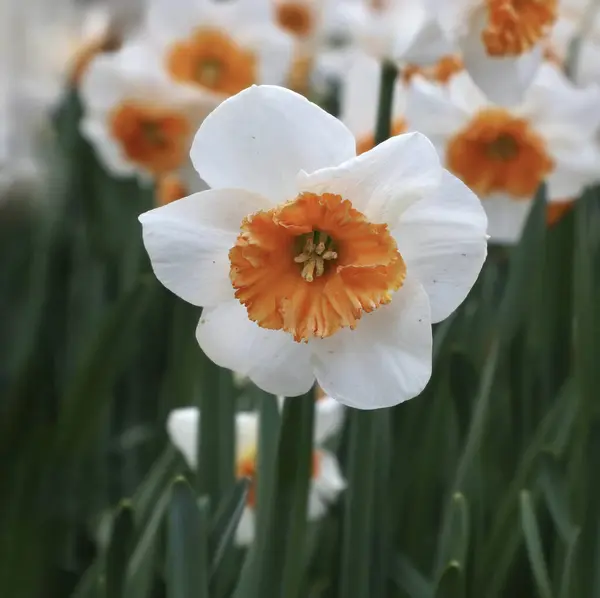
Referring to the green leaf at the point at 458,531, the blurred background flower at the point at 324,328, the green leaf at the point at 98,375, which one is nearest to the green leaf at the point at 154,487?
the blurred background flower at the point at 324,328

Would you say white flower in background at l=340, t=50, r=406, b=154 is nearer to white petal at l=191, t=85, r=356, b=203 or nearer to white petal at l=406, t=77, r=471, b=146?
white petal at l=406, t=77, r=471, b=146

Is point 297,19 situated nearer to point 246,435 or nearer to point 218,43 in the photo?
point 218,43

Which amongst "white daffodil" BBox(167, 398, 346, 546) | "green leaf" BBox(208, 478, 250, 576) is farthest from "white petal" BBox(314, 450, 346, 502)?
"green leaf" BBox(208, 478, 250, 576)

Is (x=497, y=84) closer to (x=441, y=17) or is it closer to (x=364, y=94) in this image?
(x=441, y=17)

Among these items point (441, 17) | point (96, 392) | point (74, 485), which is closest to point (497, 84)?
point (441, 17)

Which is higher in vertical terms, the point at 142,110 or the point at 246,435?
the point at 142,110

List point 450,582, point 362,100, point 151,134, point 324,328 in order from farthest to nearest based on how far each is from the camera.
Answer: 1. point 151,134
2. point 362,100
3. point 450,582
4. point 324,328

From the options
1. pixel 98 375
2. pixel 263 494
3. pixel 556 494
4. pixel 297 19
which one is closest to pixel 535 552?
pixel 556 494

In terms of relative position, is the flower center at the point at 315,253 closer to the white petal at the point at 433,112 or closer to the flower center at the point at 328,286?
the flower center at the point at 328,286
